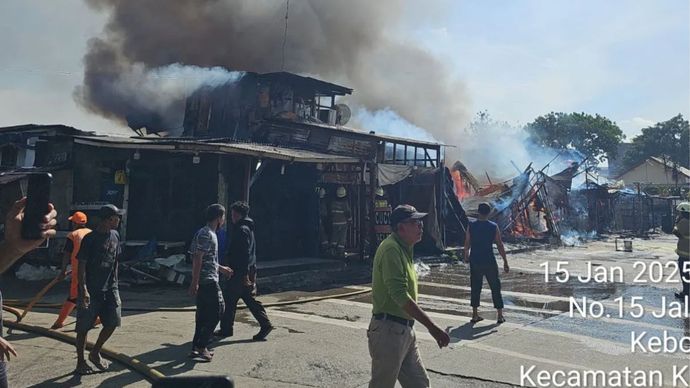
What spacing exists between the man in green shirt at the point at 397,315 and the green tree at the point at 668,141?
67.9 m

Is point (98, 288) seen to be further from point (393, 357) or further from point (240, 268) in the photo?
point (393, 357)

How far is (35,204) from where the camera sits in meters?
2.33

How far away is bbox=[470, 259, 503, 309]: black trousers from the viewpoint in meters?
7.46

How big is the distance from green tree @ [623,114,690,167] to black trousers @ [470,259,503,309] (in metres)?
63.8

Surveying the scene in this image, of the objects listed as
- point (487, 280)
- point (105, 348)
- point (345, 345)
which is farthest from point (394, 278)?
point (487, 280)

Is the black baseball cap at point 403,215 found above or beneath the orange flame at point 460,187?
beneath

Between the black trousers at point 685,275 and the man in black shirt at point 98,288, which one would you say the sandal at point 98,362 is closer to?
the man in black shirt at point 98,288

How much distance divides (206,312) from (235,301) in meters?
0.80

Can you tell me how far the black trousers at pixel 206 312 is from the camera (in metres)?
5.56

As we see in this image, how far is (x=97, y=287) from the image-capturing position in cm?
516

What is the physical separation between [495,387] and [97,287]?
3973mm

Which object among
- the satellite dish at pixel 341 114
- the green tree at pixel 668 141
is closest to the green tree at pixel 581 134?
the green tree at pixel 668 141

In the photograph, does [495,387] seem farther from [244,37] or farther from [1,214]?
[244,37]

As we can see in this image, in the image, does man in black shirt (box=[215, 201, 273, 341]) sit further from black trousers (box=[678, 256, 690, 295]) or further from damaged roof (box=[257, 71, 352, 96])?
damaged roof (box=[257, 71, 352, 96])
